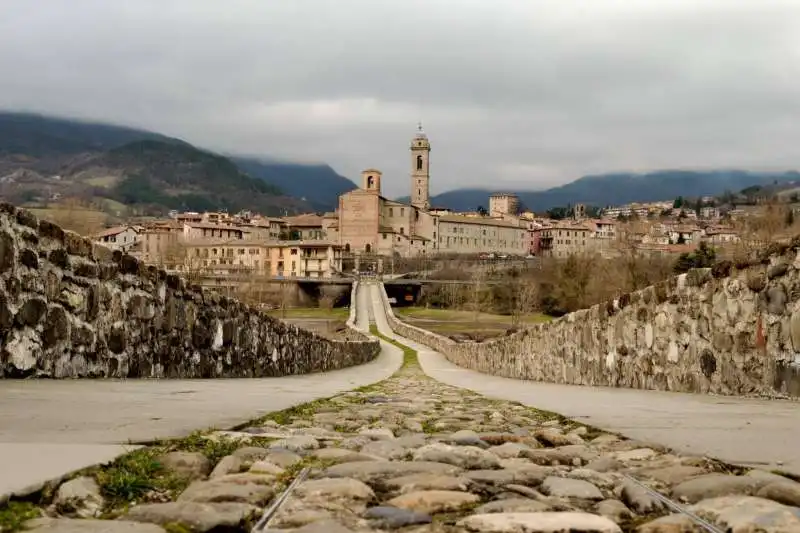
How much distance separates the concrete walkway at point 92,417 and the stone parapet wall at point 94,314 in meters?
0.36

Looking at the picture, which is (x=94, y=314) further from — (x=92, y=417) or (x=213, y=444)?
(x=213, y=444)

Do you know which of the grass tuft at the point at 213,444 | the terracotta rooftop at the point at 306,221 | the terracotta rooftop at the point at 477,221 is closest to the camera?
the grass tuft at the point at 213,444

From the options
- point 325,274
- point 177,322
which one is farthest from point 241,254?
point 177,322

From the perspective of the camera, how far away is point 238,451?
147 inches

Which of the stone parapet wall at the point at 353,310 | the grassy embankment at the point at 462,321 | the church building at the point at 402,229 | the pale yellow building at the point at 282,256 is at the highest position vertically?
the church building at the point at 402,229

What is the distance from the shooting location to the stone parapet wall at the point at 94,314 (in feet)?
20.5

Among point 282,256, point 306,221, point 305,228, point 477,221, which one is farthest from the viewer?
point 306,221

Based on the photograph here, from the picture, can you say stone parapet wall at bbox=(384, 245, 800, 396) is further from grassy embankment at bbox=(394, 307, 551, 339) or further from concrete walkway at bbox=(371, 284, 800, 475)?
grassy embankment at bbox=(394, 307, 551, 339)

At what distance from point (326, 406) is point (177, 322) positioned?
2.79 metres

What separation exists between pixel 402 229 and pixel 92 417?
523 feet

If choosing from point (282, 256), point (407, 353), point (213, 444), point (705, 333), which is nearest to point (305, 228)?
point (282, 256)

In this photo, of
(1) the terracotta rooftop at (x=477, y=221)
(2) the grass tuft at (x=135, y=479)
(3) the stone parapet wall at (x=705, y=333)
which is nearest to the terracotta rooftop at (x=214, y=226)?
(1) the terracotta rooftop at (x=477, y=221)

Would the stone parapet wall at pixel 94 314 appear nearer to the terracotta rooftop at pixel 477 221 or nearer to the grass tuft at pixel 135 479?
the grass tuft at pixel 135 479

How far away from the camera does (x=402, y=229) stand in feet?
537
